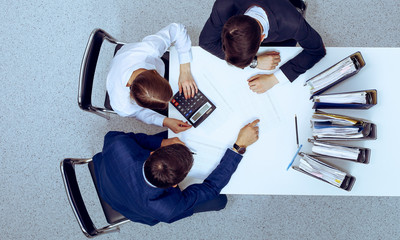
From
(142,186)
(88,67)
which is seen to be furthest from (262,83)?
(88,67)

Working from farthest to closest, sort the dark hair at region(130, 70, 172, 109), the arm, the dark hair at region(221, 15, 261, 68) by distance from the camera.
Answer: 1. the arm
2. the dark hair at region(130, 70, 172, 109)
3. the dark hair at region(221, 15, 261, 68)

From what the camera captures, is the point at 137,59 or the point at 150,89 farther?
the point at 137,59

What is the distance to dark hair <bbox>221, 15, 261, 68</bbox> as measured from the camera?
0.92 metres

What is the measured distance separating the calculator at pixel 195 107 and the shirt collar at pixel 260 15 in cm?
36

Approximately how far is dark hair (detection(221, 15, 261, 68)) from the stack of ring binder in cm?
29

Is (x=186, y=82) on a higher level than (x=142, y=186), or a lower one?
higher

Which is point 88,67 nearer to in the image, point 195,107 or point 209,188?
point 195,107

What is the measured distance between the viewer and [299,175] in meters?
1.10

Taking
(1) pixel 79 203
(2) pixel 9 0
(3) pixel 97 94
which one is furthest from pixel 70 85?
(1) pixel 79 203

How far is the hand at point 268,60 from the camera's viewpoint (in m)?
1.13

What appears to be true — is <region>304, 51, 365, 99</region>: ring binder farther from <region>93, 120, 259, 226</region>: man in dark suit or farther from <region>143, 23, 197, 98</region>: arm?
<region>143, 23, 197, 98</region>: arm

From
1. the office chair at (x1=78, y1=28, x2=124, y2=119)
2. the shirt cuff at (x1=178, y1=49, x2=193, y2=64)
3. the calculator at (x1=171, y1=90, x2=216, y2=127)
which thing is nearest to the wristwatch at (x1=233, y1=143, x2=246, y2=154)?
the calculator at (x1=171, y1=90, x2=216, y2=127)

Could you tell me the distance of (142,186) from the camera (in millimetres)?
1020

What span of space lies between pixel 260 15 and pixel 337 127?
508 mm
